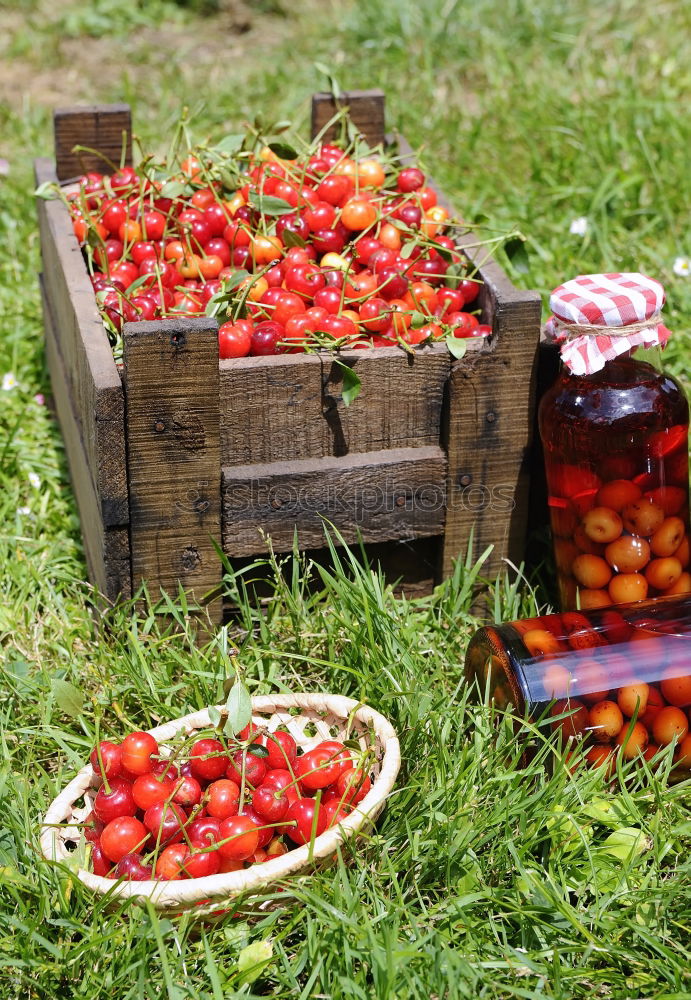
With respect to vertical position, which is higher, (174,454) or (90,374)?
(90,374)

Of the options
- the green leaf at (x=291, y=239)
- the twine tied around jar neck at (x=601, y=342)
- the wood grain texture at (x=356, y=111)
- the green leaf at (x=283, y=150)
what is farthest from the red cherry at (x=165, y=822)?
the wood grain texture at (x=356, y=111)

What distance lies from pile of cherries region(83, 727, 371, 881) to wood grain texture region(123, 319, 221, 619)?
486mm

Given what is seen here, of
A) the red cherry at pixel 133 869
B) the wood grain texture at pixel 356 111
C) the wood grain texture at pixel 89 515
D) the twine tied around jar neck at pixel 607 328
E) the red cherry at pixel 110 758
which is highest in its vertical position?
the wood grain texture at pixel 356 111

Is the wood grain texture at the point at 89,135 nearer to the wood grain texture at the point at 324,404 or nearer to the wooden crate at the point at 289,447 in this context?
the wooden crate at the point at 289,447

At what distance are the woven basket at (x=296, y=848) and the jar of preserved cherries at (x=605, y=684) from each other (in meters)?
0.25

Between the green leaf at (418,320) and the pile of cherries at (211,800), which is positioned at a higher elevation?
the green leaf at (418,320)

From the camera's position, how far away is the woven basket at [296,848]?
180 centimetres

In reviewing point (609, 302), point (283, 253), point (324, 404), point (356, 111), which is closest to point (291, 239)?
point (283, 253)

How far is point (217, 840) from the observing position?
1902 mm

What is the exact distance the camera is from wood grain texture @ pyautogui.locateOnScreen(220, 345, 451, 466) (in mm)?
2354

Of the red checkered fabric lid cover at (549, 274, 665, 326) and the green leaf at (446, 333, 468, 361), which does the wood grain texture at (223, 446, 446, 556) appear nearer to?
the green leaf at (446, 333, 468, 361)

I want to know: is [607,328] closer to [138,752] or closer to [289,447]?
[289,447]

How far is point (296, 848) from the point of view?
6.45 feet

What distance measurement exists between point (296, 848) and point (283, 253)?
134 centimetres
